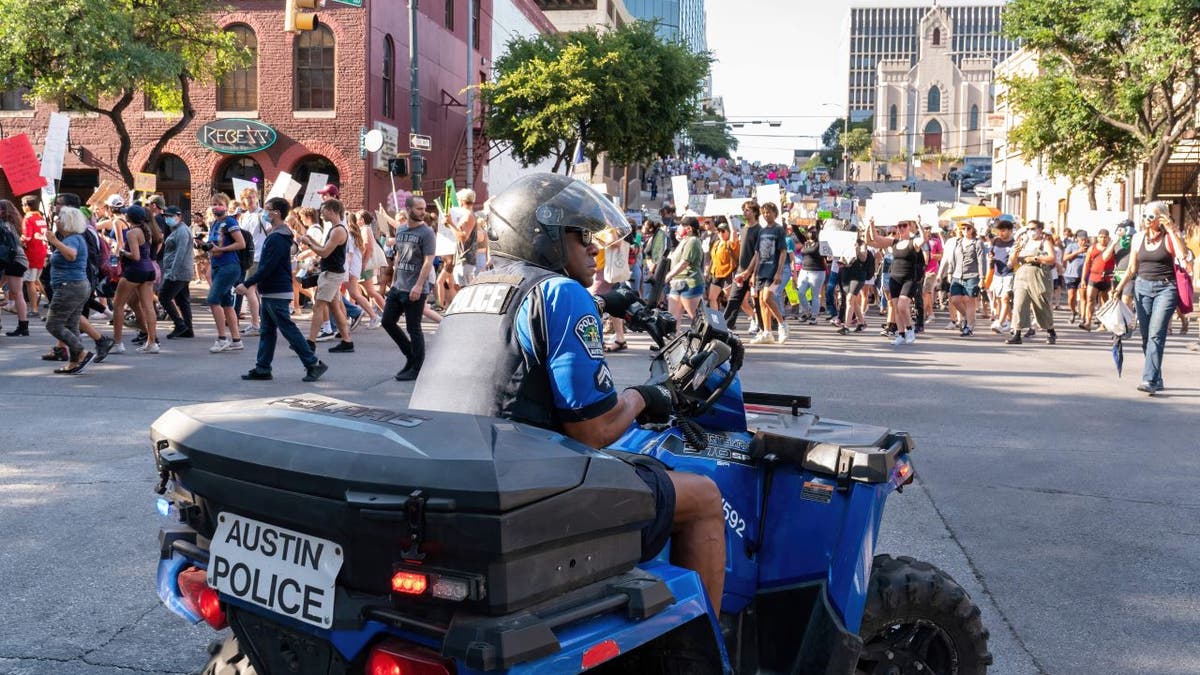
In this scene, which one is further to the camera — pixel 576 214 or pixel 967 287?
pixel 967 287

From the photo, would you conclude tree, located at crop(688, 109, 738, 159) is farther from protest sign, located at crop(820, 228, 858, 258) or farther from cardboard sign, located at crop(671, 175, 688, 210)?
protest sign, located at crop(820, 228, 858, 258)

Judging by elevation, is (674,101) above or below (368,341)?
above

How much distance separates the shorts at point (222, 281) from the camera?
12.2 meters

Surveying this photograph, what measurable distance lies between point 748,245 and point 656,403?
11517 mm

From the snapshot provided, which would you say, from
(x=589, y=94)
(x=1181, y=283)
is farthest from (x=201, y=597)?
(x=589, y=94)

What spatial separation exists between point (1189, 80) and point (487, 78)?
78.5ft

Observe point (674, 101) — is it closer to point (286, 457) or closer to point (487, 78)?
point (487, 78)

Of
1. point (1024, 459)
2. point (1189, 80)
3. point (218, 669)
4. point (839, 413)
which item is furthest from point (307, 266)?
point (1189, 80)

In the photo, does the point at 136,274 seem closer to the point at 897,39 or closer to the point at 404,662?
the point at 404,662

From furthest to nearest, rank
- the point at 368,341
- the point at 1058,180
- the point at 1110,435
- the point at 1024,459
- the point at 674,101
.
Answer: the point at 1058,180 → the point at 674,101 → the point at 368,341 → the point at 1110,435 → the point at 1024,459

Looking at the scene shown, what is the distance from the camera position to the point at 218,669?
2500 millimetres

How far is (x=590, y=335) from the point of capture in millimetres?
2738

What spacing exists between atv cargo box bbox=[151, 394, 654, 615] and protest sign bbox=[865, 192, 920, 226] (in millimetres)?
16188

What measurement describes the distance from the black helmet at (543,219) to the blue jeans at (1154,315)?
28.8ft
